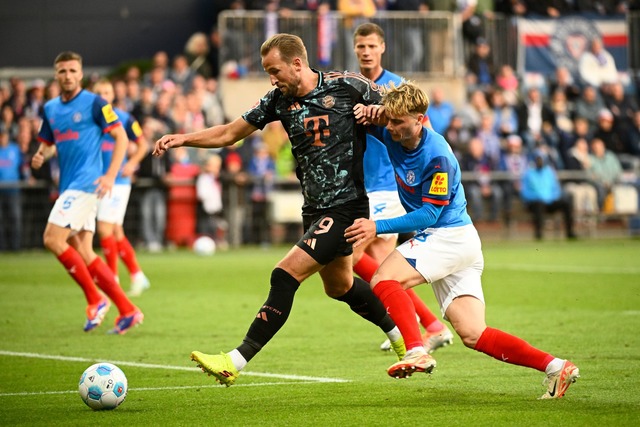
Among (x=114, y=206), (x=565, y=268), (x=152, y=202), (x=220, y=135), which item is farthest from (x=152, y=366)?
(x=152, y=202)

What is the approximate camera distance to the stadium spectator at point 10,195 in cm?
2206

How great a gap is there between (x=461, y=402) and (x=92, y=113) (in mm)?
5720

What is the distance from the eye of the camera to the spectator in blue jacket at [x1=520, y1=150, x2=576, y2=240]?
2394 cm

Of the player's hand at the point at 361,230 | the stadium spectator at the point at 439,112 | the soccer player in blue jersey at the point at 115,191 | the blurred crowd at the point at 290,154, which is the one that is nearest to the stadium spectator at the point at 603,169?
the blurred crowd at the point at 290,154

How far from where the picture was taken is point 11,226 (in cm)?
2230

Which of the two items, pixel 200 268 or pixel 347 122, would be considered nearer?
pixel 347 122

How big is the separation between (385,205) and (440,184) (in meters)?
2.80

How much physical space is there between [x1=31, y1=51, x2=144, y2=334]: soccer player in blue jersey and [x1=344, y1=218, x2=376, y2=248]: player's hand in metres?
4.39

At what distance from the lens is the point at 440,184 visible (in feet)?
24.4

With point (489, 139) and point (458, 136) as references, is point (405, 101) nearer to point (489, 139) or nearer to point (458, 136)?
point (458, 136)

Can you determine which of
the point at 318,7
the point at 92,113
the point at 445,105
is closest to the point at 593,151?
the point at 445,105

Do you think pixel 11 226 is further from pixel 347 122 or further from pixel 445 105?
pixel 347 122

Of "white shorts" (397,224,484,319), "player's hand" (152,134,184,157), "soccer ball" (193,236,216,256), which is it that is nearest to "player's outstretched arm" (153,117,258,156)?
"player's hand" (152,134,184,157)

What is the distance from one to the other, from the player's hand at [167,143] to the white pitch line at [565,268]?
1027 cm
